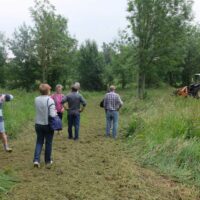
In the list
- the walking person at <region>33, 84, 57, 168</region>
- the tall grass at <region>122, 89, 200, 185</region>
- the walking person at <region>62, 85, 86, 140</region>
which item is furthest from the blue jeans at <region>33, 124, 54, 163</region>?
the walking person at <region>62, 85, 86, 140</region>

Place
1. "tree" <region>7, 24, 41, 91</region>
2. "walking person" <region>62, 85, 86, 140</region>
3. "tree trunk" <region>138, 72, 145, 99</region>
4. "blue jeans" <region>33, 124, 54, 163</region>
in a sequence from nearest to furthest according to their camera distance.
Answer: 1. "blue jeans" <region>33, 124, 54, 163</region>
2. "walking person" <region>62, 85, 86, 140</region>
3. "tree trunk" <region>138, 72, 145, 99</region>
4. "tree" <region>7, 24, 41, 91</region>

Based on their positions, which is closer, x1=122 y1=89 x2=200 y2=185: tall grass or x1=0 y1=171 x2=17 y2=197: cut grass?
x1=0 y1=171 x2=17 y2=197: cut grass

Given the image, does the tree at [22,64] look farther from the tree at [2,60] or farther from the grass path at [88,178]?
the grass path at [88,178]

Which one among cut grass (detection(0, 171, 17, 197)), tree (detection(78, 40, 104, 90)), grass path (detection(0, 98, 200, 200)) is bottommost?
grass path (detection(0, 98, 200, 200))

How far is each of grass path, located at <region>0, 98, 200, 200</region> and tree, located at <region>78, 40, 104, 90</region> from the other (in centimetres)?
4056

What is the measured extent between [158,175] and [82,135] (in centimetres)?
544

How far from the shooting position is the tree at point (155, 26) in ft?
95.0

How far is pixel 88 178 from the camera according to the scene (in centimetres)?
726

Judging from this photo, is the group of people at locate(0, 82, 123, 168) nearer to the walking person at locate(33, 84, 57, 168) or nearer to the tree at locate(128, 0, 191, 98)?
the walking person at locate(33, 84, 57, 168)

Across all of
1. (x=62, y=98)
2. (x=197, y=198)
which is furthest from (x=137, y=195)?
(x=62, y=98)

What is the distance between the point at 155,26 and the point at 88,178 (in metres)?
23.6

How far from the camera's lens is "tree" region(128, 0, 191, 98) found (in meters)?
29.0

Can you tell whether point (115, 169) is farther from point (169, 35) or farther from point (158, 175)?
point (169, 35)

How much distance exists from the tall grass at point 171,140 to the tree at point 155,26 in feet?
51.6
